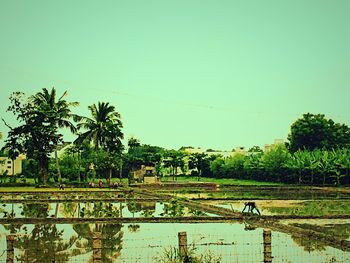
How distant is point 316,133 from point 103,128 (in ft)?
119

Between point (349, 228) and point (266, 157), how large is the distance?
137 feet

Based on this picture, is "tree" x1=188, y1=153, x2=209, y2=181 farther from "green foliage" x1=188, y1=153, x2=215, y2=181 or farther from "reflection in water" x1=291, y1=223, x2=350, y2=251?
"reflection in water" x1=291, y1=223, x2=350, y2=251

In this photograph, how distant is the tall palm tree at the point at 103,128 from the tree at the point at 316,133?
3240cm

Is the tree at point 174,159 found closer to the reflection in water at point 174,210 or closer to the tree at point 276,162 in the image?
the tree at point 276,162

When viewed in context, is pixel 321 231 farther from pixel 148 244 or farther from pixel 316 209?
pixel 316 209

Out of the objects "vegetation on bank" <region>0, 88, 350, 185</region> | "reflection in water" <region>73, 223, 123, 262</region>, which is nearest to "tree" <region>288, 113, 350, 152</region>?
"vegetation on bank" <region>0, 88, 350, 185</region>

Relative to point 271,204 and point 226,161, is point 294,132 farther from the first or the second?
point 271,204

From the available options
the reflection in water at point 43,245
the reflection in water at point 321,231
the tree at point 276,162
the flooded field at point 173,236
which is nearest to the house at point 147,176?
the tree at point 276,162

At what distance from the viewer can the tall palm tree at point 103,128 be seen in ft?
164

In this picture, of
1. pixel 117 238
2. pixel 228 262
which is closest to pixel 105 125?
pixel 117 238

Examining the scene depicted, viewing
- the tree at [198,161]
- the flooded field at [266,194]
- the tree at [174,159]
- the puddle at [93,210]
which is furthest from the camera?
the tree at [174,159]

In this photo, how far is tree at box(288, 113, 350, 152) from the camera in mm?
→ 72188

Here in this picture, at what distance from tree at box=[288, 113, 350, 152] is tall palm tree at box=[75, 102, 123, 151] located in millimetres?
32400

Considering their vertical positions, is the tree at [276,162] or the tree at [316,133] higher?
the tree at [316,133]
